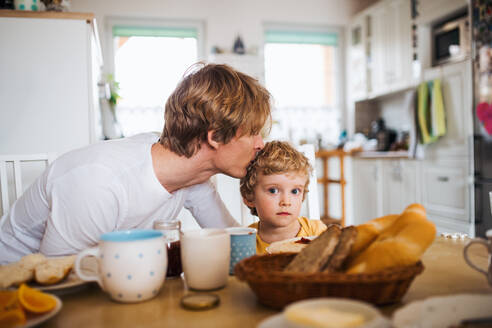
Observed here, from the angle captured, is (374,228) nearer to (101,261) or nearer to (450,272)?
(450,272)

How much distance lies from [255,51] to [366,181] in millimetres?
1888

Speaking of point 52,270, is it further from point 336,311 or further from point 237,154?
point 237,154

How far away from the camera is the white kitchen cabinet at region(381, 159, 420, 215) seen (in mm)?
3666

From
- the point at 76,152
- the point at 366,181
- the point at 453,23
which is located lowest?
the point at 366,181

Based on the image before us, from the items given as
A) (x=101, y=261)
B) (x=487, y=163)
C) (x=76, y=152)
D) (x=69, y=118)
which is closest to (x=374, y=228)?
(x=101, y=261)

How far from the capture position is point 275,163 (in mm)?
1311

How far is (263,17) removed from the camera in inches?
183

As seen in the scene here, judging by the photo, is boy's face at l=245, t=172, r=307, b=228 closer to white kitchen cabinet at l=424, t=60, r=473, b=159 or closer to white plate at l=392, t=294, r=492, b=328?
white plate at l=392, t=294, r=492, b=328

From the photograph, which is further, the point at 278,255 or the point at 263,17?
the point at 263,17

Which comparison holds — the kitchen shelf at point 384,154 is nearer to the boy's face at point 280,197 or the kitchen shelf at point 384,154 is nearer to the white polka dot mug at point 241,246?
the boy's face at point 280,197

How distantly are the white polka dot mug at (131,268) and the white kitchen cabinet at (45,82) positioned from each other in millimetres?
1704

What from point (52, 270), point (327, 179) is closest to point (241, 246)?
point (52, 270)

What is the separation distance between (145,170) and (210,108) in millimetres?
258

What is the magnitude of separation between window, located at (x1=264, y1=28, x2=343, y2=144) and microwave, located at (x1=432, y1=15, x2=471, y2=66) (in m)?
1.63
